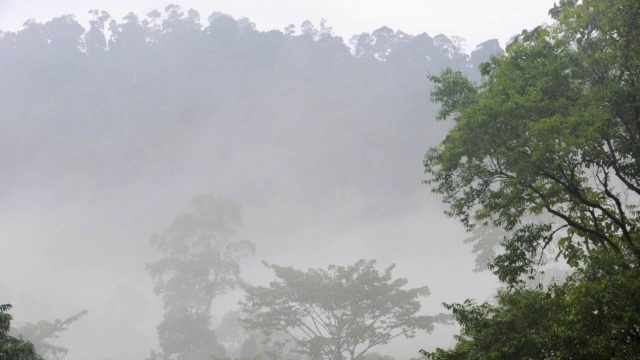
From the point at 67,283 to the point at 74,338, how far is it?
49.5m

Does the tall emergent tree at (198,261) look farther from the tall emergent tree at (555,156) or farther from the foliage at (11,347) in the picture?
the tall emergent tree at (555,156)

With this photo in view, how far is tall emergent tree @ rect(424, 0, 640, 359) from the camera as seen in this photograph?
9.53 metres

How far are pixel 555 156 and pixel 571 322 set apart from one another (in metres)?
5.68

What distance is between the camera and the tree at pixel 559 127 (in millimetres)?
12438

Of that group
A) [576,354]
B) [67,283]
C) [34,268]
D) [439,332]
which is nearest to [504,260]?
[576,354]

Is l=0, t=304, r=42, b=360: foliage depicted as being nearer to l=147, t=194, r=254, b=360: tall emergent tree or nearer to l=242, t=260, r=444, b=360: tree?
l=242, t=260, r=444, b=360: tree

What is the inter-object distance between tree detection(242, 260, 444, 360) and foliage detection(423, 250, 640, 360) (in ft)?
75.5

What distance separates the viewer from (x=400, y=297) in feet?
111

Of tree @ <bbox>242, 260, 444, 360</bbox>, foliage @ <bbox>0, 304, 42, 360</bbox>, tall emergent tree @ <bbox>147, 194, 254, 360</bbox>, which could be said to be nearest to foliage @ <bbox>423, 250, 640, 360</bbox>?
foliage @ <bbox>0, 304, 42, 360</bbox>

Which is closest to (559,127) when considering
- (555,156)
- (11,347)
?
(555,156)

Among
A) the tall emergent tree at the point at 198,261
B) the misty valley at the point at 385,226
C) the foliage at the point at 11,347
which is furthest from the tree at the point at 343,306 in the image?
the tall emergent tree at the point at 198,261

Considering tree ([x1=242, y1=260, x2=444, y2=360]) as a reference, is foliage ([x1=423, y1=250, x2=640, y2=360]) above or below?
below

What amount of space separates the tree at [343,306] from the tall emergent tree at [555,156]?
19.3 meters

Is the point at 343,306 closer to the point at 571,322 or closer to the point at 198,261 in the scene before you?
the point at 571,322
